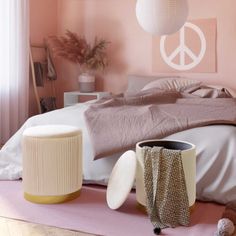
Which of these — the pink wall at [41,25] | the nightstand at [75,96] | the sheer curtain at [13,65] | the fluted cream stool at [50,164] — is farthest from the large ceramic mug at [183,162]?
the pink wall at [41,25]

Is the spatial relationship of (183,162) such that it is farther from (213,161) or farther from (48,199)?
(48,199)

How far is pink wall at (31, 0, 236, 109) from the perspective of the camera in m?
3.98

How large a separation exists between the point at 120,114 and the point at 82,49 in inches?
95.1

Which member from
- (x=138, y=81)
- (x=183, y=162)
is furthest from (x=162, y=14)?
(x=183, y=162)

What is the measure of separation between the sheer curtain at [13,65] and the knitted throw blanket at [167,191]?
8.13 feet

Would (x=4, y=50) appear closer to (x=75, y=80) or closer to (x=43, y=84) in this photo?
(x=43, y=84)

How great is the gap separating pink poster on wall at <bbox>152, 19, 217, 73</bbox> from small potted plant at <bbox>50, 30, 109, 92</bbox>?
2.34 ft

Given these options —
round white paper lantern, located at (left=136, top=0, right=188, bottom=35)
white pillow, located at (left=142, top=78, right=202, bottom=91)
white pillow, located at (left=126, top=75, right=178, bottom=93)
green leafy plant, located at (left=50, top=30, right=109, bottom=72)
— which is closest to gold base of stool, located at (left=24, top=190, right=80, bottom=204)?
round white paper lantern, located at (left=136, top=0, right=188, bottom=35)

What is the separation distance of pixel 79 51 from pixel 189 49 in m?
1.33

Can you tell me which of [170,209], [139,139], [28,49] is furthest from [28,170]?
[28,49]

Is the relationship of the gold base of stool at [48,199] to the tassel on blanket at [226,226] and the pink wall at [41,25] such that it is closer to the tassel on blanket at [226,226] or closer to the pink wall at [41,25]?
the tassel on blanket at [226,226]

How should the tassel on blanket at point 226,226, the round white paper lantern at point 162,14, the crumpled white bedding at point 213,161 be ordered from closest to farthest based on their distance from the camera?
1. the tassel on blanket at point 226,226
2. the crumpled white bedding at point 213,161
3. the round white paper lantern at point 162,14

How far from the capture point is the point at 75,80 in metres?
4.83

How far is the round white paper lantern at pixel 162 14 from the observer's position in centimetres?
279
